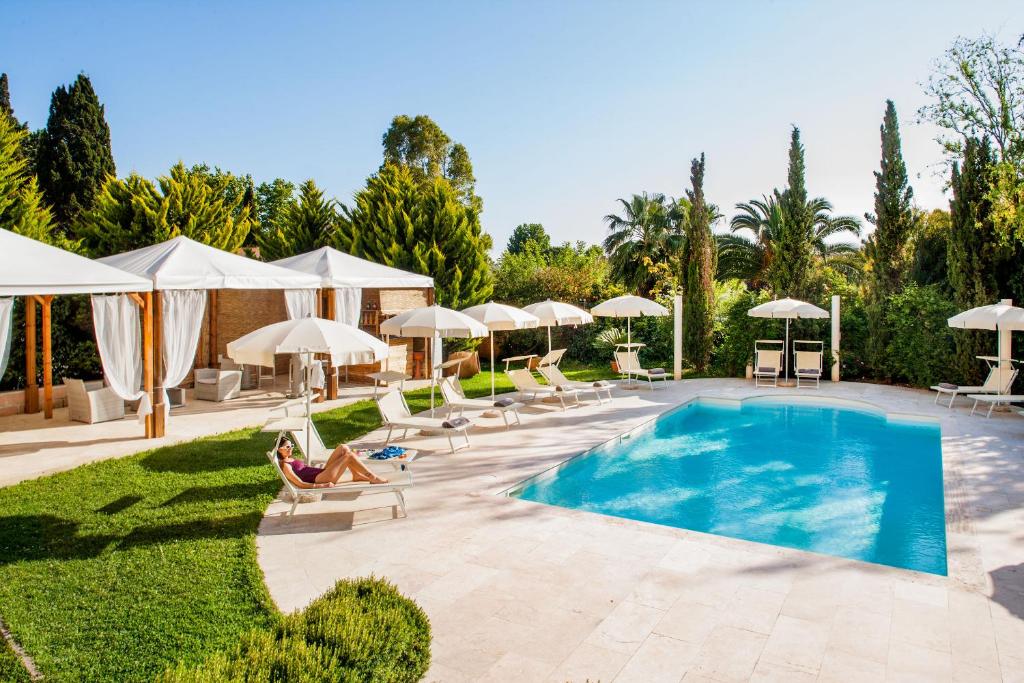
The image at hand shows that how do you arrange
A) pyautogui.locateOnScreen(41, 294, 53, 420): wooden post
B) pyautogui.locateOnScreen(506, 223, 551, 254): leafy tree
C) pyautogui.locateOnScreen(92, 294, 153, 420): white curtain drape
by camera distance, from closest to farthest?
pyautogui.locateOnScreen(92, 294, 153, 420): white curtain drape < pyautogui.locateOnScreen(41, 294, 53, 420): wooden post < pyautogui.locateOnScreen(506, 223, 551, 254): leafy tree

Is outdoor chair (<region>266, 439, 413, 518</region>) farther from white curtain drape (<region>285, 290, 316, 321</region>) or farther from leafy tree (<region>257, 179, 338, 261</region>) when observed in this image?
leafy tree (<region>257, 179, 338, 261</region>)

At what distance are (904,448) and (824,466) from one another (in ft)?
6.94

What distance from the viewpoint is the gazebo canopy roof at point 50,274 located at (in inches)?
335

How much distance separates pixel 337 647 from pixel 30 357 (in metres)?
12.7

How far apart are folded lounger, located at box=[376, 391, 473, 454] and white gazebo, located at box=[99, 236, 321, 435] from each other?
3716 mm

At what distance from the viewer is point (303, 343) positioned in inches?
297

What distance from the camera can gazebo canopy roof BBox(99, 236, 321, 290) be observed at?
11109 millimetres

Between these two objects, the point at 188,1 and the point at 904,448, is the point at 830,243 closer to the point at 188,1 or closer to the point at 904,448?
the point at 904,448

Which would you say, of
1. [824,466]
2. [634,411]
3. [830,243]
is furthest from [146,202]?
[830,243]

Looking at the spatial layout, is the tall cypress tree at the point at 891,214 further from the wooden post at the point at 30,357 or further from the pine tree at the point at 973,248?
the wooden post at the point at 30,357

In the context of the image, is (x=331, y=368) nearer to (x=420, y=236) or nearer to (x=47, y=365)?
(x=47, y=365)

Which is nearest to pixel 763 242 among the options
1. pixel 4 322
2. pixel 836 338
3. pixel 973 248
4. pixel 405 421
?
pixel 836 338

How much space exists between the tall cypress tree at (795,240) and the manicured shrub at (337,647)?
18.7 m

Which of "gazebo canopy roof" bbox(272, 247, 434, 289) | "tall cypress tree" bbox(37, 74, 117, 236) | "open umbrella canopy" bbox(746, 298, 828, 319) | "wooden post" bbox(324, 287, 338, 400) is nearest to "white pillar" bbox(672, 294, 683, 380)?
"open umbrella canopy" bbox(746, 298, 828, 319)
